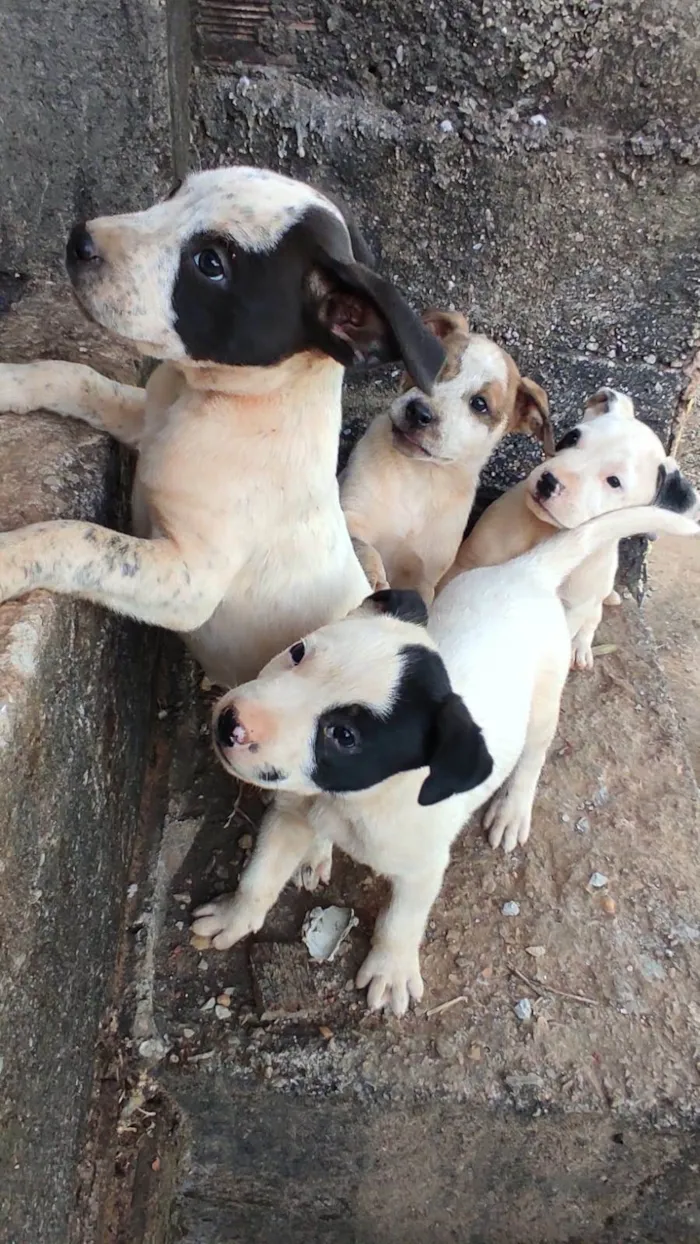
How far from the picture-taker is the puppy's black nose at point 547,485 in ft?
10.2

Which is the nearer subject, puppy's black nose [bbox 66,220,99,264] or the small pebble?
puppy's black nose [bbox 66,220,99,264]

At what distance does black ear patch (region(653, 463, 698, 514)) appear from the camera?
309 centimetres

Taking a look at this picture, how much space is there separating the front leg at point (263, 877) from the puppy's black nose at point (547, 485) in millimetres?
1354

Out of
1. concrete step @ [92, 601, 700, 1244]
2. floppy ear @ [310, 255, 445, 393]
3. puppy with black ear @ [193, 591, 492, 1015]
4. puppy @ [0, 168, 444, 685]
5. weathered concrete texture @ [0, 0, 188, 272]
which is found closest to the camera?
floppy ear @ [310, 255, 445, 393]

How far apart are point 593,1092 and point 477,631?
4.04ft

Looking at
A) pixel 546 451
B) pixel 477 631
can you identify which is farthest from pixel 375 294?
pixel 546 451

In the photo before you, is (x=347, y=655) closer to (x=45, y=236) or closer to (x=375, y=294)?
(x=375, y=294)

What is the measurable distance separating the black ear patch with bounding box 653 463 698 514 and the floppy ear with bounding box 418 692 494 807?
148cm

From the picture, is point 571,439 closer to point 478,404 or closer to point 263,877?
point 478,404

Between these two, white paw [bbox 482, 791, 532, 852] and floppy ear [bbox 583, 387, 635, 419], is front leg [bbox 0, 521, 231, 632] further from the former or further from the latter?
floppy ear [bbox 583, 387, 635, 419]

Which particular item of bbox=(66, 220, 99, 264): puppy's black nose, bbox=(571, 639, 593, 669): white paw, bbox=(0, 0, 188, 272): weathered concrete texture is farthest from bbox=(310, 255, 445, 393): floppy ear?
bbox=(571, 639, 593, 669): white paw

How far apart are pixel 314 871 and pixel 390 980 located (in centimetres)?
42

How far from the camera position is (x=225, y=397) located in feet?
7.11

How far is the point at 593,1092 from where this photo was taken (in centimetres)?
241
